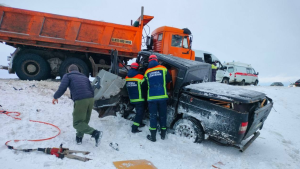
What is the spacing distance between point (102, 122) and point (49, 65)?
444 centimetres

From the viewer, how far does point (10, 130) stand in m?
2.88

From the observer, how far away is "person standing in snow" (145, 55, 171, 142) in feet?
11.0

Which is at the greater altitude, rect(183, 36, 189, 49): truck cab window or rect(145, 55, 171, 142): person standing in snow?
rect(183, 36, 189, 49): truck cab window

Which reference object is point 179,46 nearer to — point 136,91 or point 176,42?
point 176,42

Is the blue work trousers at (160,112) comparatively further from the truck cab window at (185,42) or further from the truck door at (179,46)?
the truck cab window at (185,42)

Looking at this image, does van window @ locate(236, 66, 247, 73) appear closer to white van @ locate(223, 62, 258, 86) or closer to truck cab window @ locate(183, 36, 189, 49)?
white van @ locate(223, 62, 258, 86)

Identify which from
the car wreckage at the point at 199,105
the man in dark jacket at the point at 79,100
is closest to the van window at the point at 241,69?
the car wreckage at the point at 199,105

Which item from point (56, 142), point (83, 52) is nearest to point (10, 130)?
Answer: point (56, 142)

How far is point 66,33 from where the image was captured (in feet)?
21.2

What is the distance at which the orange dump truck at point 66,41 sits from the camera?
6.19 metres

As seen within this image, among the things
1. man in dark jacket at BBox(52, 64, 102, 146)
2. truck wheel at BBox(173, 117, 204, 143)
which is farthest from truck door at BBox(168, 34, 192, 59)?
man in dark jacket at BBox(52, 64, 102, 146)

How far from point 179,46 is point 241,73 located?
9863 millimetres

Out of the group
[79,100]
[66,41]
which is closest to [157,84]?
[79,100]

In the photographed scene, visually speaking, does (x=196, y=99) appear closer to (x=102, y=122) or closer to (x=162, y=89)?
(x=162, y=89)
